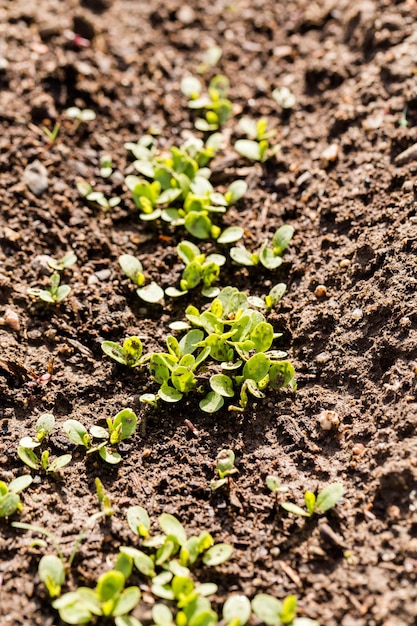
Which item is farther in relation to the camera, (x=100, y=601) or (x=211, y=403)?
(x=211, y=403)

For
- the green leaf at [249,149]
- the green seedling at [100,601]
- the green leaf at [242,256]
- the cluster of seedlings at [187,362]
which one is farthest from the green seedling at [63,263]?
the green seedling at [100,601]

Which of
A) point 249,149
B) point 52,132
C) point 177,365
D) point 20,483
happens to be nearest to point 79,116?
point 52,132

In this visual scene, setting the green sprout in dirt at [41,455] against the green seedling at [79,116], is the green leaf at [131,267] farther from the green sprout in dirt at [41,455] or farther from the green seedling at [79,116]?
the green seedling at [79,116]

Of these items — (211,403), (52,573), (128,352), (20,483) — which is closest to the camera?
(52,573)

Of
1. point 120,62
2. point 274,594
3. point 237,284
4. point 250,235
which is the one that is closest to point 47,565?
point 274,594

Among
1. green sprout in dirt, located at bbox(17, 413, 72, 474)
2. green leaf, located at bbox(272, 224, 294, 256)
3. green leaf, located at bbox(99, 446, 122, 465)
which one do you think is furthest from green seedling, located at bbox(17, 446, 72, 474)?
green leaf, located at bbox(272, 224, 294, 256)

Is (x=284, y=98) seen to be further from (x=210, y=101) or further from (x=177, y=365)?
(x=177, y=365)

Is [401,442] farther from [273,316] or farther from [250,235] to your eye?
[250,235]
